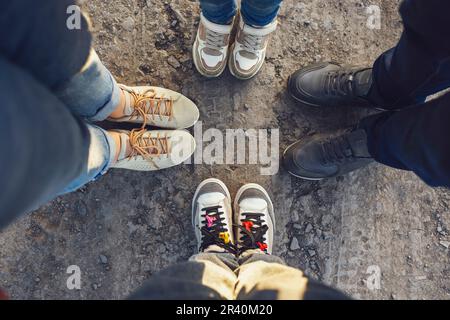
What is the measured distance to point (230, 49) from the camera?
1.44 meters

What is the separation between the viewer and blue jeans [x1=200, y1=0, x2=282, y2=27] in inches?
44.9

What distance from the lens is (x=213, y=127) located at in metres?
1.48

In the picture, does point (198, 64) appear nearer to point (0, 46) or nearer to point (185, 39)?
point (185, 39)

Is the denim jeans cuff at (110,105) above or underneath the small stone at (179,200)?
above

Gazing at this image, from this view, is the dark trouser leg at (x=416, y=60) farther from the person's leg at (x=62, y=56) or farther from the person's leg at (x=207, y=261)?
the person's leg at (x=62, y=56)

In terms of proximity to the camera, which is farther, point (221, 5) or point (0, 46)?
point (221, 5)

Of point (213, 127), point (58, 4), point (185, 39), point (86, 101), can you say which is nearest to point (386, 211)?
point (213, 127)

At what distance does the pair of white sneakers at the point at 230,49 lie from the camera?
130 centimetres

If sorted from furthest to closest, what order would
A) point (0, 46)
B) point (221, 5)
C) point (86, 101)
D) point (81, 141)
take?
point (221, 5), point (86, 101), point (81, 141), point (0, 46)

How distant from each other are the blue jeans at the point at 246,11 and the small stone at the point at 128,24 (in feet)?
1.22

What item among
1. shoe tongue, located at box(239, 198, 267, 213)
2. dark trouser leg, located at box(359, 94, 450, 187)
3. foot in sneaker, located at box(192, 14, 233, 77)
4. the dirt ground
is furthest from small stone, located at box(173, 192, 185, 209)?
dark trouser leg, located at box(359, 94, 450, 187)

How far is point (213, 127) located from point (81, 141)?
0.70m

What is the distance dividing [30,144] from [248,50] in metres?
0.91

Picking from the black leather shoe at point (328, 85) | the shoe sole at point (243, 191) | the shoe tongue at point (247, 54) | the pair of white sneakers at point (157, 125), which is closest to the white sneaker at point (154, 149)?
the pair of white sneakers at point (157, 125)
